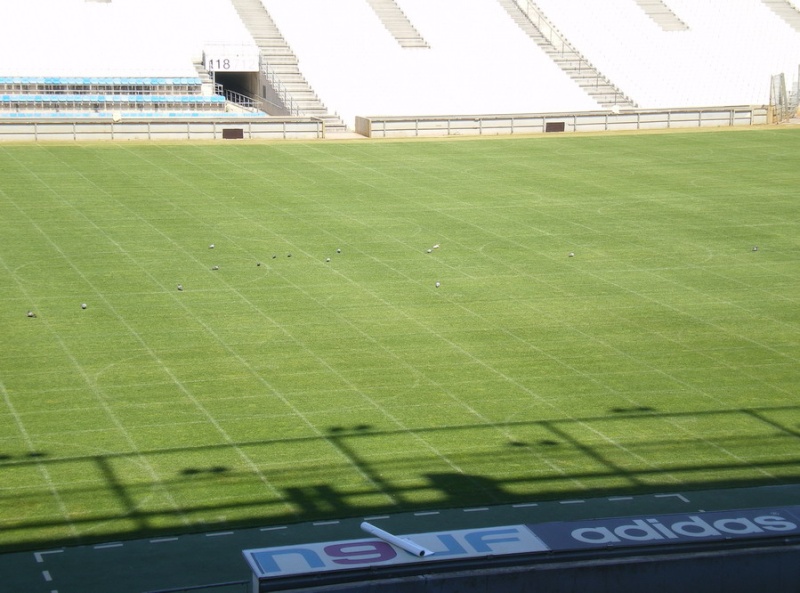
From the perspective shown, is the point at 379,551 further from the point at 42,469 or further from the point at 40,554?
the point at 42,469

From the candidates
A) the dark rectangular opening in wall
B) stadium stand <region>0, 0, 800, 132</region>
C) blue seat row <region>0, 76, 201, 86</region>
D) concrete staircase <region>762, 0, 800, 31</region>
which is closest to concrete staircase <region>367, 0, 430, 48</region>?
stadium stand <region>0, 0, 800, 132</region>

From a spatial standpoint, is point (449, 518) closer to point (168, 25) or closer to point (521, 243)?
point (521, 243)

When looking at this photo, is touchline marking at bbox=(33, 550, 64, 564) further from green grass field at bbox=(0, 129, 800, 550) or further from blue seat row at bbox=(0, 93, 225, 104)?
blue seat row at bbox=(0, 93, 225, 104)

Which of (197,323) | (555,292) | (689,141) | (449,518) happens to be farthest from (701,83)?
(449,518)

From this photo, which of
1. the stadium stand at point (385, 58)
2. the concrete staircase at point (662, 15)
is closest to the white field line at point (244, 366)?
the stadium stand at point (385, 58)

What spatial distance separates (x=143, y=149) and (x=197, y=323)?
22.5 m

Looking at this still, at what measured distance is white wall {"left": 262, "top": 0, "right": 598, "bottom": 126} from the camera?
61.6 meters

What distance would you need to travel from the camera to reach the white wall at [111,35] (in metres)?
Result: 62.7

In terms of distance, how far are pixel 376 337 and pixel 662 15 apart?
172ft

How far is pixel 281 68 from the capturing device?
211 feet

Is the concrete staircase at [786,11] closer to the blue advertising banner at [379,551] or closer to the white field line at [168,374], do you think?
the white field line at [168,374]

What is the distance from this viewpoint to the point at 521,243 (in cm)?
3578

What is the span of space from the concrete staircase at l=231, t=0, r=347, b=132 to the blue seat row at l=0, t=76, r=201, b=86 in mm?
4066

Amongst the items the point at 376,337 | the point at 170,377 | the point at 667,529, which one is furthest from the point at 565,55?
the point at 667,529
